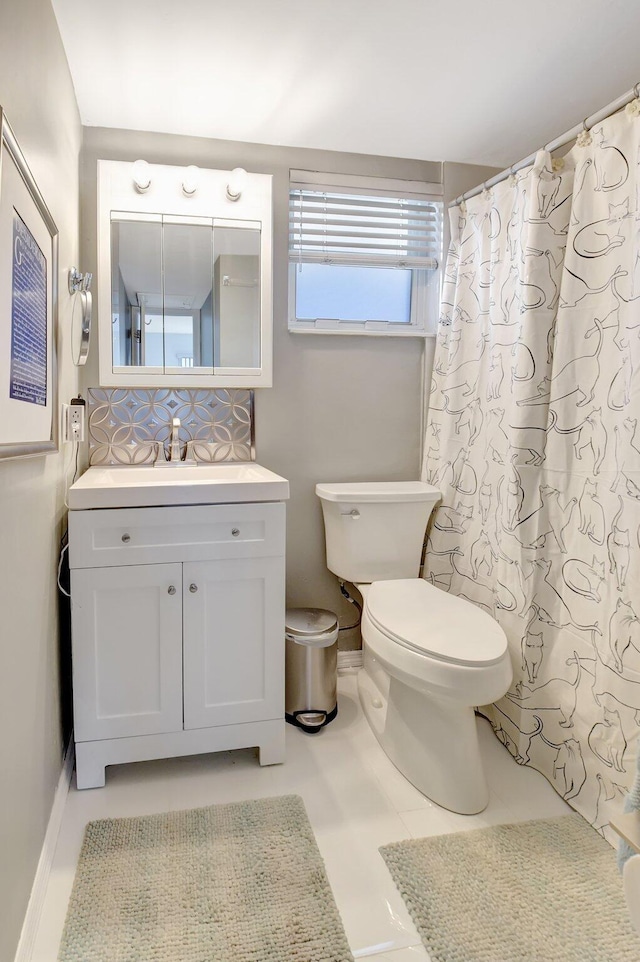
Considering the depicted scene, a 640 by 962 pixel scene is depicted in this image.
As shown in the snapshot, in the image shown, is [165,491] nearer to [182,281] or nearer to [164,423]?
[164,423]

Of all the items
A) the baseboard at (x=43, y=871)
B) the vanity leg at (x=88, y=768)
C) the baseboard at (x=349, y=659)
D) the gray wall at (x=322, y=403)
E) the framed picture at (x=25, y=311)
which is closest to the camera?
the framed picture at (x=25, y=311)

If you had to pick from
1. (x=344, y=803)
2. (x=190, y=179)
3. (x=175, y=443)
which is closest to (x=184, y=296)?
(x=190, y=179)

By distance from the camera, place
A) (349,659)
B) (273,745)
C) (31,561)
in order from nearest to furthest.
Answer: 1. (31,561)
2. (273,745)
3. (349,659)

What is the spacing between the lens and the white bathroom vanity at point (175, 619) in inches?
64.6

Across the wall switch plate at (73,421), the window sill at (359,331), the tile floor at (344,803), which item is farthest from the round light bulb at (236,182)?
the tile floor at (344,803)

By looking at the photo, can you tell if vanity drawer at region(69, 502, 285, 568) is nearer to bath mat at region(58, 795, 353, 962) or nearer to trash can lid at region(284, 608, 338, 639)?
trash can lid at region(284, 608, 338, 639)

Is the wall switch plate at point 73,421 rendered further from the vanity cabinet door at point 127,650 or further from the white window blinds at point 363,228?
the white window blinds at point 363,228

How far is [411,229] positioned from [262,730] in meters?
2.00

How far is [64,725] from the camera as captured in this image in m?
1.75

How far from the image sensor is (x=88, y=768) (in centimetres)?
168

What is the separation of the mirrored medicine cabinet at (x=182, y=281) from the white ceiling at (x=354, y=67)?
239mm

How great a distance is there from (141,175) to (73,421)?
0.94 meters

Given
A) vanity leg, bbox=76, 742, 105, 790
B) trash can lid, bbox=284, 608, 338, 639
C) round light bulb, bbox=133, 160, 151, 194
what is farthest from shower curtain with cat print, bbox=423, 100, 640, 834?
vanity leg, bbox=76, 742, 105, 790

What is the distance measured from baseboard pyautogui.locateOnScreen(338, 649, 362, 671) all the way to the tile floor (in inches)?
15.9
